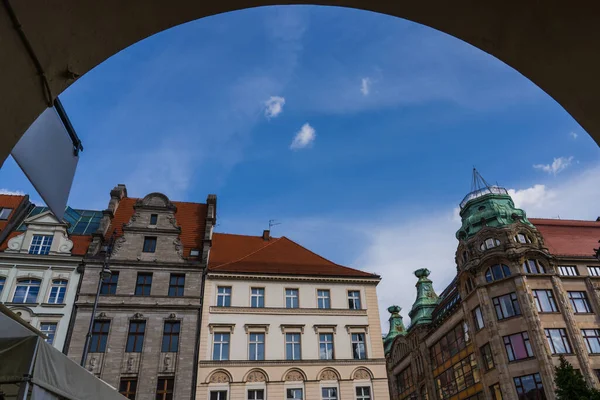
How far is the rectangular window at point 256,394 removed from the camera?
2433 centimetres

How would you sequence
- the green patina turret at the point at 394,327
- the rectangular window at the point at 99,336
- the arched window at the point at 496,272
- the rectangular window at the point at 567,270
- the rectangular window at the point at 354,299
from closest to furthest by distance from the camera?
the rectangular window at the point at 99,336, the rectangular window at the point at 354,299, the arched window at the point at 496,272, the rectangular window at the point at 567,270, the green patina turret at the point at 394,327

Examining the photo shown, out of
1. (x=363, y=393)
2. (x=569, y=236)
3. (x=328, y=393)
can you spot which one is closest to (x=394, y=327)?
(x=569, y=236)

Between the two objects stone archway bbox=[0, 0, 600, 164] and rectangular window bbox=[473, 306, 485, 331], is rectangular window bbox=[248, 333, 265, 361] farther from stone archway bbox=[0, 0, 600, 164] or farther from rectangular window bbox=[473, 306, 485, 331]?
A: stone archway bbox=[0, 0, 600, 164]

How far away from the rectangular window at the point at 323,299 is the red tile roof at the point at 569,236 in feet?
73.9

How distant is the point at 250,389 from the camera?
80.0ft

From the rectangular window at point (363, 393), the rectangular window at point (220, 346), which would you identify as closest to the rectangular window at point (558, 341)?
the rectangular window at point (363, 393)

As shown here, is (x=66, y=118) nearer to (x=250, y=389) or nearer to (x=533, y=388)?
(x=250, y=389)

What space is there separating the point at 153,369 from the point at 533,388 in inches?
1042

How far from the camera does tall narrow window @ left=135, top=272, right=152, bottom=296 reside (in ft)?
84.5

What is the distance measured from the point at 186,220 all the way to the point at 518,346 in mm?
26816

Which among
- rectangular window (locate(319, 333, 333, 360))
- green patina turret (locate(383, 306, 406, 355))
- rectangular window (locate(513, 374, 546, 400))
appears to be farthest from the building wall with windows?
green patina turret (locate(383, 306, 406, 355))

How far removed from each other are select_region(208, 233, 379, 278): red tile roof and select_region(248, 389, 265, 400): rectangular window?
6.97m

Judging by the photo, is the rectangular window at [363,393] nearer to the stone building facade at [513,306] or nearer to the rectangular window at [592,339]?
the stone building facade at [513,306]

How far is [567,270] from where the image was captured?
37219mm
